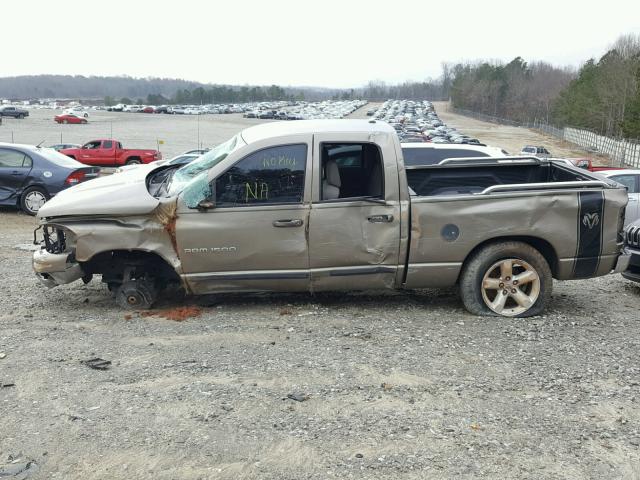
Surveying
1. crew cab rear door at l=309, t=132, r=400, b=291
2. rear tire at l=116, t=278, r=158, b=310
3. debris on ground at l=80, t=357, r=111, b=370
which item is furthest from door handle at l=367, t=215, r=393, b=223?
debris on ground at l=80, t=357, r=111, b=370

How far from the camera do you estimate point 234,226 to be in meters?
5.68

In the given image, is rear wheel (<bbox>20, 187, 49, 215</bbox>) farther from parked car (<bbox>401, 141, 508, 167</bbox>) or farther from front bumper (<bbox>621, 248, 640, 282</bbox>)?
front bumper (<bbox>621, 248, 640, 282</bbox>)

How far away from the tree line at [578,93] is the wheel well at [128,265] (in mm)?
53217

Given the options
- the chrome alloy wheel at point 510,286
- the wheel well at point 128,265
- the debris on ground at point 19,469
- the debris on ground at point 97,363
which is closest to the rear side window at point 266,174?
the wheel well at point 128,265

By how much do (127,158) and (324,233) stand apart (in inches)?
975

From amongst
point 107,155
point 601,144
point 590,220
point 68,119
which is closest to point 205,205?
point 590,220

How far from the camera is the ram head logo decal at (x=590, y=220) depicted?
579cm

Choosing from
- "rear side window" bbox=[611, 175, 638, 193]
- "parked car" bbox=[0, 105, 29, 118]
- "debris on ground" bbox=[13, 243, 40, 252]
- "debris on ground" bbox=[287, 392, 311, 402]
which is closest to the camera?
"debris on ground" bbox=[287, 392, 311, 402]

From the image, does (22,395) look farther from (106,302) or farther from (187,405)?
(106,302)

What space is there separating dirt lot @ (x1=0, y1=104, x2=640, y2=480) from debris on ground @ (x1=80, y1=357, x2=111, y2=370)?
57 mm

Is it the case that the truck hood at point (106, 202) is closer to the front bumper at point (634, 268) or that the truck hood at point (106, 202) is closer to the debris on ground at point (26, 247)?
the debris on ground at point (26, 247)

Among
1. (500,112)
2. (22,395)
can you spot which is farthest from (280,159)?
(500,112)

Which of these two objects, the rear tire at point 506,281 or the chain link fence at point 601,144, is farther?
the chain link fence at point 601,144

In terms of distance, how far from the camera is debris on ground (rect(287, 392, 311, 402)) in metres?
4.19
